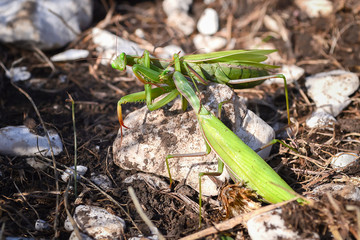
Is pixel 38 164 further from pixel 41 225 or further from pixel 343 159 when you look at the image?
pixel 343 159

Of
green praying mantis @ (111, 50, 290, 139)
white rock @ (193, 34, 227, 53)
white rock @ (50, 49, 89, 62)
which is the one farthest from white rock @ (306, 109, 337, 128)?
white rock @ (50, 49, 89, 62)

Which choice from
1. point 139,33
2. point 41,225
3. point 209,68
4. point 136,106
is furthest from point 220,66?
point 139,33

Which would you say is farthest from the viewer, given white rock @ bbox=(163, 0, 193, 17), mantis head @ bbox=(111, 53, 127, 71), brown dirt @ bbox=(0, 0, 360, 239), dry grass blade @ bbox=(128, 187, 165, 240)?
white rock @ bbox=(163, 0, 193, 17)

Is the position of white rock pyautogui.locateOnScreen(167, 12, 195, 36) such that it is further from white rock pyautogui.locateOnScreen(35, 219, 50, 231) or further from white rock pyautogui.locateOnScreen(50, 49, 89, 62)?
white rock pyautogui.locateOnScreen(35, 219, 50, 231)

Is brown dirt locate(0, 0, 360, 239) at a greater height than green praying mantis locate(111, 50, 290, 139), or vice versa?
green praying mantis locate(111, 50, 290, 139)

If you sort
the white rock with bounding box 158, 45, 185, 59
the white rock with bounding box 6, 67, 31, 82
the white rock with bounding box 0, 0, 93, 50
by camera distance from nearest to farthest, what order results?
the white rock with bounding box 6, 67, 31, 82 → the white rock with bounding box 0, 0, 93, 50 → the white rock with bounding box 158, 45, 185, 59

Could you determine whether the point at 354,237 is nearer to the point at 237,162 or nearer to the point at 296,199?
the point at 296,199

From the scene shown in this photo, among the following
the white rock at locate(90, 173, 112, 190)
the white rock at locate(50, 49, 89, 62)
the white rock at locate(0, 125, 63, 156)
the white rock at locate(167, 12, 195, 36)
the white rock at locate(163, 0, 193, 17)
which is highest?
the white rock at locate(163, 0, 193, 17)
